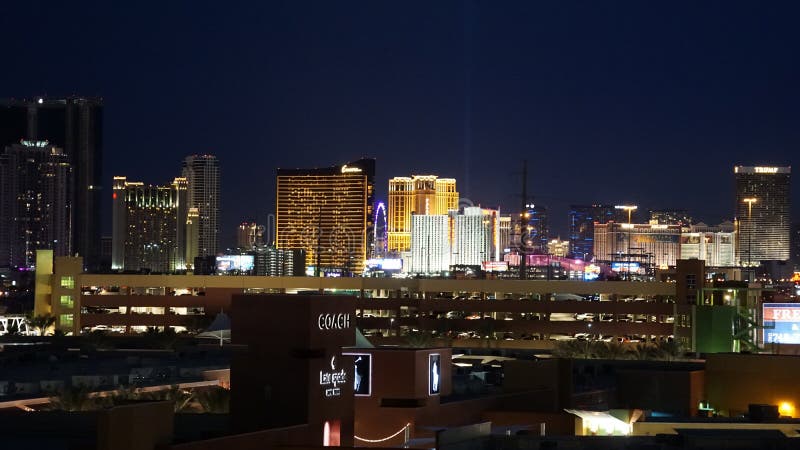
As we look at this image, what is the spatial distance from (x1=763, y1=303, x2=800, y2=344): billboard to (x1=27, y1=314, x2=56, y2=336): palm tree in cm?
5037

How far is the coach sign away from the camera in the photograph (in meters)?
23.7

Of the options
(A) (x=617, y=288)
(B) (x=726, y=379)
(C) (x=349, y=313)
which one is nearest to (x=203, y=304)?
(A) (x=617, y=288)

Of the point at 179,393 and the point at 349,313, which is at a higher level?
the point at 349,313

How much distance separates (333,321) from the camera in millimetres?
24125

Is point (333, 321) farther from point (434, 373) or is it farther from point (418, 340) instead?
point (418, 340)

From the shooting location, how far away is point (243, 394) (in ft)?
77.3

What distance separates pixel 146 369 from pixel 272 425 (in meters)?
22.4

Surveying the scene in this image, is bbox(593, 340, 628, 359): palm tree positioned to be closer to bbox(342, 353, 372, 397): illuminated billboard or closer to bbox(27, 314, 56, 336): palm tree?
bbox(342, 353, 372, 397): illuminated billboard

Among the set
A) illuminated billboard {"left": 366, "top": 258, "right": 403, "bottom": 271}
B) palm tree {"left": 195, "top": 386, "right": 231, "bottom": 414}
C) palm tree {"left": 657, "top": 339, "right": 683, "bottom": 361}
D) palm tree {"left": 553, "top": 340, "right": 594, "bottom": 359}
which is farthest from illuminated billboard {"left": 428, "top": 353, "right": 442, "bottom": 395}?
illuminated billboard {"left": 366, "top": 258, "right": 403, "bottom": 271}

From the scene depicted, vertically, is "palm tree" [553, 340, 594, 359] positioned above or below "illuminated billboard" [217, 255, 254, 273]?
below

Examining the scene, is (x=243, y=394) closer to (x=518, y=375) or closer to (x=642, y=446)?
(x=642, y=446)

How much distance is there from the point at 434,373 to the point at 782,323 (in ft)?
100

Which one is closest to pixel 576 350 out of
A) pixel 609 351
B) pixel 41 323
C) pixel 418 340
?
pixel 609 351

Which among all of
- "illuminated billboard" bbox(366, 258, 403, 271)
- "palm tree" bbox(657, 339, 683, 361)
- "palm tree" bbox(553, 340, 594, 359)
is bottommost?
"palm tree" bbox(553, 340, 594, 359)
